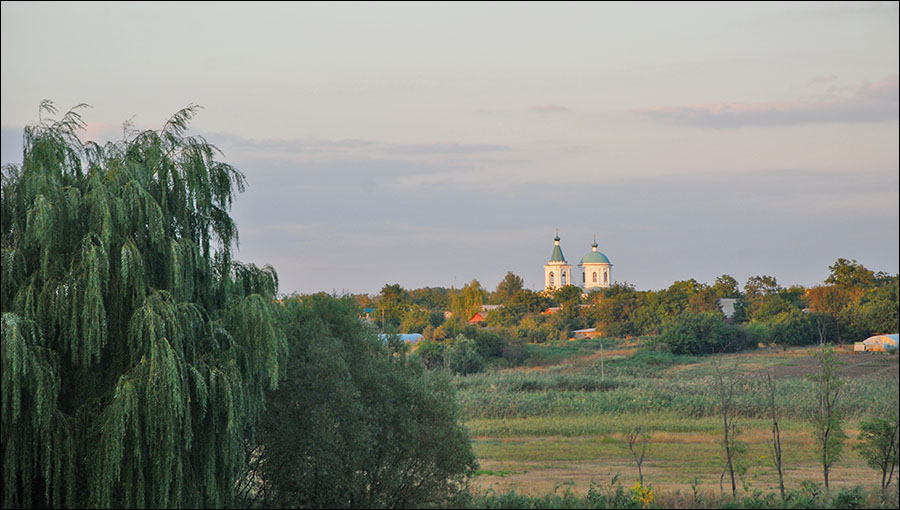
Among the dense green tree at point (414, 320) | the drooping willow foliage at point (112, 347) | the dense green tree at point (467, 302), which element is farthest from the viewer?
the dense green tree at point (467, 302)

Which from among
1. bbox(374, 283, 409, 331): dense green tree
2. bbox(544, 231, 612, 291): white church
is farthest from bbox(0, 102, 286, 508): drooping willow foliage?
bbox(544, 231, 612, 291): white church

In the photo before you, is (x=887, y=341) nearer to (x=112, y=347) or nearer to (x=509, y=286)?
(x=112, y=347)

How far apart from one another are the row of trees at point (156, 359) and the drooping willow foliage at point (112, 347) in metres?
0.03

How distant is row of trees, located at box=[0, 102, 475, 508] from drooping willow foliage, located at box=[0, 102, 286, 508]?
0.09ft

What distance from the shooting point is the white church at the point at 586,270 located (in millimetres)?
142250

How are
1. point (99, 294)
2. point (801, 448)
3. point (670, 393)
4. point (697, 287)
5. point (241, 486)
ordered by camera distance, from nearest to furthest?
point (99, 294), point (241, 486), point (801, 448), point (670, 393), point (697, 287)

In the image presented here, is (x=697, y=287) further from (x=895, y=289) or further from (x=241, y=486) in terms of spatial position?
(x=241, y=486)

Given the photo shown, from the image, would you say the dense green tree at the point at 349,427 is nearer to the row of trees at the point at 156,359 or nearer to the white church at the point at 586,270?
the row of trees at the point at 156,359

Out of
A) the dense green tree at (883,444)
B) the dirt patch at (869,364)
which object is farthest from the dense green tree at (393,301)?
the dense green tree at (883,444)

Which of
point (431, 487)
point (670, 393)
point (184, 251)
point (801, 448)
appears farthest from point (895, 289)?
point (184, 251)

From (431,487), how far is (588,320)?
7248cm

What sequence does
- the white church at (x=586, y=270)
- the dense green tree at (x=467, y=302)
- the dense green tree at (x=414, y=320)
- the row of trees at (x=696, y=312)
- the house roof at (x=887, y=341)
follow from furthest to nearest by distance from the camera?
the white church at (x=586, y=270)
the dense green tree at (x=467, y=302)
the dense green tree at (x=414, y=320)
the row of trees at (x=696, y=312)
the house roof at (x=887, y=341)

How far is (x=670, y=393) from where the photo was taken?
46.4m

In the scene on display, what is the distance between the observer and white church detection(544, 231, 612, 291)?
142 metres
